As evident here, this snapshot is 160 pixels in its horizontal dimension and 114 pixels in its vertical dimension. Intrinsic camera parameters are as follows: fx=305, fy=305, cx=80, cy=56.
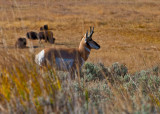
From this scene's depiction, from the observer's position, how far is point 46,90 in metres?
3.35

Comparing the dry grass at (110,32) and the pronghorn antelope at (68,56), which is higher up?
the pronghorn antelope at (68,56)

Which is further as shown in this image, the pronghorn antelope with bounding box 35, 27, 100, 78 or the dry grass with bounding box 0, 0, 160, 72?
the dry grass with bounding box 0, 0, 160, 72

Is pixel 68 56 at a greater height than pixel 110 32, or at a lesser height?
greater

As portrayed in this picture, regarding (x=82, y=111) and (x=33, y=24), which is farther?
(x=33, y=24)

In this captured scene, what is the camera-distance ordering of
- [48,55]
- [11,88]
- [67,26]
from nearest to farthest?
1. [11,88]
2. [48,55]
3. [67,26]

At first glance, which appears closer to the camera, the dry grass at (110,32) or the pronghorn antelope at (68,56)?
the pronghorn antelope at (68,56)

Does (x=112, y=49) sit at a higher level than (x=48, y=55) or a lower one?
lower

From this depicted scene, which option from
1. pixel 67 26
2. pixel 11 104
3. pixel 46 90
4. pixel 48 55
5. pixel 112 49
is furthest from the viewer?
pixel 67 26

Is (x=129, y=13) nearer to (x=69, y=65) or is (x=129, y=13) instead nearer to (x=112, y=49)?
(x=112, y=49)

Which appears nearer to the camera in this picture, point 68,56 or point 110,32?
point 68,56

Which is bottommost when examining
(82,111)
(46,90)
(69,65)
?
(69,65)

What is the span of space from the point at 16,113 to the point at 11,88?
0.45 metres

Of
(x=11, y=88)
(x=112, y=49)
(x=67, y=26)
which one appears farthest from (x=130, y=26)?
(x=11, y=88)

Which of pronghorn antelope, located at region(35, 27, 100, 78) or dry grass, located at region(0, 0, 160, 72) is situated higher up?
pronghorn antelope, located at region(35, 27, 100, 78)
